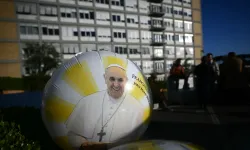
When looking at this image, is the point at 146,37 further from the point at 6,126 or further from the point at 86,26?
the point at 6,126

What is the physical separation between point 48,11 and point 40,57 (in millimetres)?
9033

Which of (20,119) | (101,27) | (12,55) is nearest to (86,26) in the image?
(101,27)

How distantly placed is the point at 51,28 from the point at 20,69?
29.1 ft

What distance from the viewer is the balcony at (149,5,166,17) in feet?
199

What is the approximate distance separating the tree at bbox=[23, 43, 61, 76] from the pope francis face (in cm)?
4187

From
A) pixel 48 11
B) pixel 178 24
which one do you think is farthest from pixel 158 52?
pixel 48 11

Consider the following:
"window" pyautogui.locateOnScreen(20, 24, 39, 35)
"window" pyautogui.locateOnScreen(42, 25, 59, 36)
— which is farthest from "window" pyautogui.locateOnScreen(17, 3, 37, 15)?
"window" pyautogui.locateOnScreen(42, 25, 59, 36)

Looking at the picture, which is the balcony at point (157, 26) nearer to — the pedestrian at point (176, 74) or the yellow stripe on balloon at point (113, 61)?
the pedestrian at point (176, 74)

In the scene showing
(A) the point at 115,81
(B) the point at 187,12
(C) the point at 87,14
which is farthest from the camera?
(B) the point at 187,12

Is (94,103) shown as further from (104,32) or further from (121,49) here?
(121,49)

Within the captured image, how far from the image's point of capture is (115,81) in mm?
3164

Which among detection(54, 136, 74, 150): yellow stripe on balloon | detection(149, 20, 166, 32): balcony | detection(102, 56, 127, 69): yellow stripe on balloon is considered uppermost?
detection(149, 20, 166, 32): balcony

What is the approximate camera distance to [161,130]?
5953mm

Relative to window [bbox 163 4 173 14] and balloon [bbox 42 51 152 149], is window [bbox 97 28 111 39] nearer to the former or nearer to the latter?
window [bbox 163 4 173 14]
